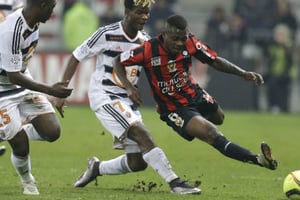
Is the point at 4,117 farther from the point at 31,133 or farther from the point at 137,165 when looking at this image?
the point at 137,165

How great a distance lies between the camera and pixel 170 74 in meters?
10.2

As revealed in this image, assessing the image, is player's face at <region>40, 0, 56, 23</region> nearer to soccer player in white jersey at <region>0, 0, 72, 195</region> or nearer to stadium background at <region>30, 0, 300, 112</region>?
soccer player in white jersey at <region>0, 0, 72, 195</region>

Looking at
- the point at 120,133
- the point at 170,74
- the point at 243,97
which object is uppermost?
the point at 170,74

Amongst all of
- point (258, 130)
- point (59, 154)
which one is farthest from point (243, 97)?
point (59, 154)

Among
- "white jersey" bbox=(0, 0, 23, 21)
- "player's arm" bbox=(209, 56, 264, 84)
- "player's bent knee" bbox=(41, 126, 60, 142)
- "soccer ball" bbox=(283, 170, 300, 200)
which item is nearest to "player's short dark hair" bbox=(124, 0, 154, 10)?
"player's arm" bbox=(209, 56, 264, 84)

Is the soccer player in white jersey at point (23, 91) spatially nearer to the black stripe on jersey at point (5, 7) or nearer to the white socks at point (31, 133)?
the white socks at point (31, 133)

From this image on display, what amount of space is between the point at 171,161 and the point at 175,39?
443cm

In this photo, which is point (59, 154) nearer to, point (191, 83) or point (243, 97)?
point (191, 83)

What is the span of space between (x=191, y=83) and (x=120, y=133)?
1001 mm

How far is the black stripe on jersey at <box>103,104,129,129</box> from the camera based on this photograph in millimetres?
10141

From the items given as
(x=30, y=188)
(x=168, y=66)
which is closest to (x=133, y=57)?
(x=168, y=66)

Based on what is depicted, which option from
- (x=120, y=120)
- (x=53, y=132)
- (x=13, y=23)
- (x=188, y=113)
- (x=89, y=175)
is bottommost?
(x=89, y=175)

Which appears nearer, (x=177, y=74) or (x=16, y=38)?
(x=16, y=38)

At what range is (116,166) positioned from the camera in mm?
10758
